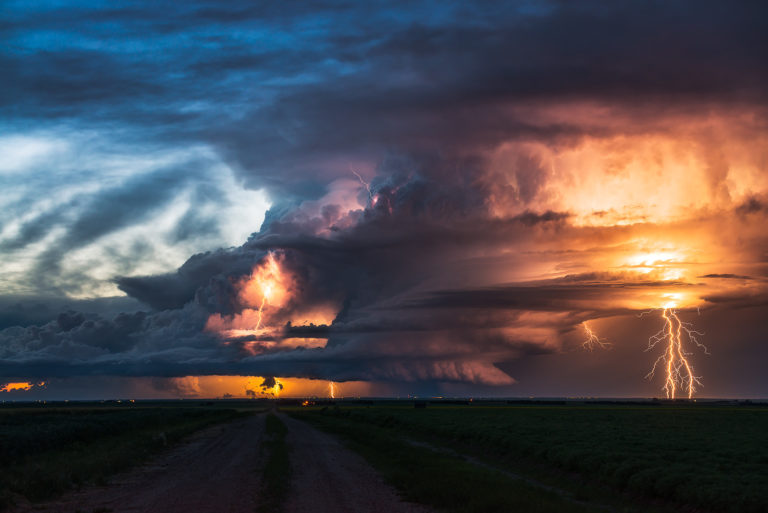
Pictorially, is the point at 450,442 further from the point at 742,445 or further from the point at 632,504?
the point at 632,504

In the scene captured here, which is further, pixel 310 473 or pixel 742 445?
pixel 742 445

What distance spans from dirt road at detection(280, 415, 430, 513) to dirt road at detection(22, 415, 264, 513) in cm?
183

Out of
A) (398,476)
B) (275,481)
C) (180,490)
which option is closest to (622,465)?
(398,476)

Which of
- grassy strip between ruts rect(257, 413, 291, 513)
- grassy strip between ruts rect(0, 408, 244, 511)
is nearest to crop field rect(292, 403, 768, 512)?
grassy strip between ruts rect(257, 413, 291, 513)

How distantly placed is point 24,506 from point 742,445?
39.7 metres

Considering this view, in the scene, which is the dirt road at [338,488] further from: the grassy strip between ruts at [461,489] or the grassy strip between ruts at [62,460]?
the grassy strip between ruts at [62,460]

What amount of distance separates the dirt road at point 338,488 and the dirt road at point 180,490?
1828 millimetres

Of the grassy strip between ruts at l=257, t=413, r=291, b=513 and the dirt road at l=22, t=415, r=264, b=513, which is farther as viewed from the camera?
the dirt road at l=22, t=415, r=264, b=513

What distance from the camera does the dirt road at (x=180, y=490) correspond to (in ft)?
72.6

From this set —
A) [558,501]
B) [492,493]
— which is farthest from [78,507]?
[558,501]

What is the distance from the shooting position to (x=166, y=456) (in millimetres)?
45281

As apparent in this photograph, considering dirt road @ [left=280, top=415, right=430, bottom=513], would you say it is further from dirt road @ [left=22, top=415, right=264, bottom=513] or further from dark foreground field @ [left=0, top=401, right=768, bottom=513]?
dirt road @ [left=22, top=415, right=264, bottom=513]

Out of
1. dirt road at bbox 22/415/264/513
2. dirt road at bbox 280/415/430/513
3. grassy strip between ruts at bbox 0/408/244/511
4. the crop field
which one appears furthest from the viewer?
grassy strip between ruts at bbox 0/408/244/511

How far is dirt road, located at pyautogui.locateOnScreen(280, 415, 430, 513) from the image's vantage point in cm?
2178
